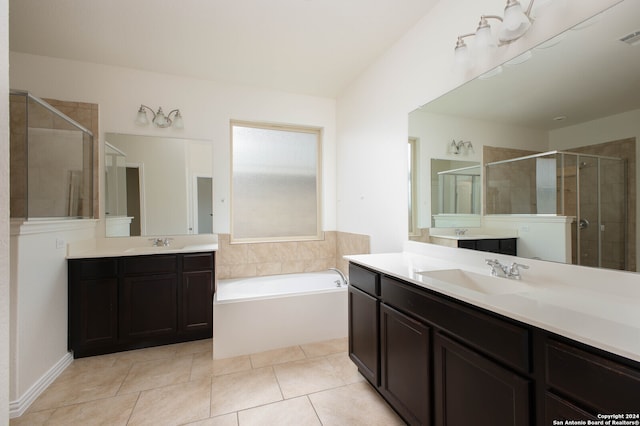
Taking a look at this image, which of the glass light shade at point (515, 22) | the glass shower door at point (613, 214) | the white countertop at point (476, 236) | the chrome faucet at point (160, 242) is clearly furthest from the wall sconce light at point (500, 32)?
the chrome faucet at point (160, 242)

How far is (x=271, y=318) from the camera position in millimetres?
2561

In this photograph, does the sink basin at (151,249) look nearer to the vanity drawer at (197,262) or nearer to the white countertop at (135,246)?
the white countertop at (135,246)

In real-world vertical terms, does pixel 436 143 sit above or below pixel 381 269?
above

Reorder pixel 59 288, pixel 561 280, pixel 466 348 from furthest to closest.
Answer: pixel 59 288 → pixel 561 280 → pixel 466 348

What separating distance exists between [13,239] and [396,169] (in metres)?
2.77

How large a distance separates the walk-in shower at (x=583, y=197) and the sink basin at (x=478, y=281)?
0.28 meters

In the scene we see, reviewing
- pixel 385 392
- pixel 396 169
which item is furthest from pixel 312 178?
pixel 385 392

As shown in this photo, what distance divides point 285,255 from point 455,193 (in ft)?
7.17

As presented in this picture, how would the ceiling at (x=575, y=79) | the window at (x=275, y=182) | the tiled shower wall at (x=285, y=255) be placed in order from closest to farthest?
the ceiling at (x=575, y=79) → the tiled shower wall at (x=285, y=255) → the window at (x=275, y=182)

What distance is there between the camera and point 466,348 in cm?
116

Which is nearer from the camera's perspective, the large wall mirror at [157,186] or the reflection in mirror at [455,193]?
the reflection in mirror at [455,193]

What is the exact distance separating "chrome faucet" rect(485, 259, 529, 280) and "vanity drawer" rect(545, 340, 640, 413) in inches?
25.6

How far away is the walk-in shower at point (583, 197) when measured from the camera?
1.15 meters

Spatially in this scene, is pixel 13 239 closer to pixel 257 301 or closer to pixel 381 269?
pixel 257 301
